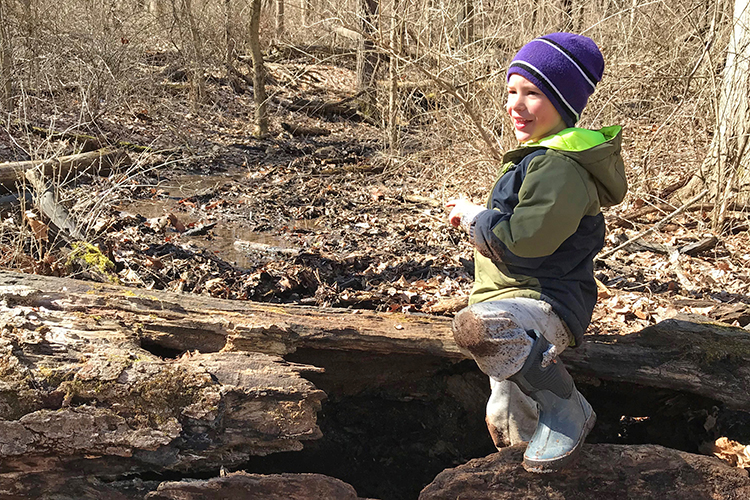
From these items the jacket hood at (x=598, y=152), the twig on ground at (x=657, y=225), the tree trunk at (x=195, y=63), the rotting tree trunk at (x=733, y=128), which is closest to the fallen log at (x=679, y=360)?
the jacket hood at (x=598, y=152)

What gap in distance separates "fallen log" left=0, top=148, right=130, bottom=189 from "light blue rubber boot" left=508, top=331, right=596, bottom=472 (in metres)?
3.88

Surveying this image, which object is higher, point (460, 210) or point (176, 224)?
point (460, 210)

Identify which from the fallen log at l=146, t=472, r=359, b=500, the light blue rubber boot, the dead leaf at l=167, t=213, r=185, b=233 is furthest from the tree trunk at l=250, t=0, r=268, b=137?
the light blue rubber boot

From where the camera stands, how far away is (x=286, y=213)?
7113mm

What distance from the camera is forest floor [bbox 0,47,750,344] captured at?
428cm

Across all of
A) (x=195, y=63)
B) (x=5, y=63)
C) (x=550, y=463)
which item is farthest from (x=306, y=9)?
(x=550, y=463)

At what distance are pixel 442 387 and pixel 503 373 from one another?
1.11 m

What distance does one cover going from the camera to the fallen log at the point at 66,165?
16.7 feet

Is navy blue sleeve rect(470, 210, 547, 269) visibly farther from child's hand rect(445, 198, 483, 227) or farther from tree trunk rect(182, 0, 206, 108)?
tree trunk rect(182, 0, 206, 108)

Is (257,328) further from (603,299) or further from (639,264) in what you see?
(639,264)

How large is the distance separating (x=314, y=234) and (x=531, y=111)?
432 centimetres

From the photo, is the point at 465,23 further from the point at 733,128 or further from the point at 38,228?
the point at 38,228

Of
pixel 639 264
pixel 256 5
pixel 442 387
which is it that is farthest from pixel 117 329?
pixel 256 5

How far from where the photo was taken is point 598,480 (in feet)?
7.41
